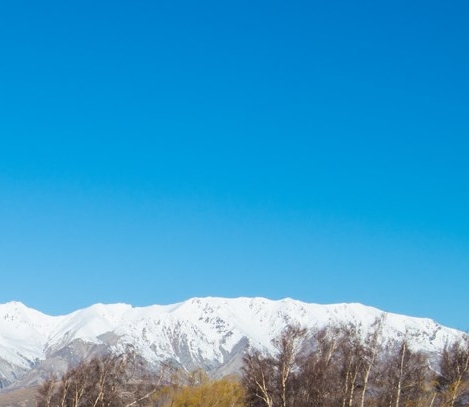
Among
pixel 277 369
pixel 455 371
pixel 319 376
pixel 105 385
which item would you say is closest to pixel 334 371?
pixel 319 376

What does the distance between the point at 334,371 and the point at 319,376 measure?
2621 mm

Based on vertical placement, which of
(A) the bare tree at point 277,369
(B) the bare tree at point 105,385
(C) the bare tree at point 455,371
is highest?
(C) the bare tree at point 455,371

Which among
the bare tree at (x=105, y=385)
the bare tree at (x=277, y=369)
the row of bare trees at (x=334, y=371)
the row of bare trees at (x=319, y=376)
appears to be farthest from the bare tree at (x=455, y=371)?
the bare tree at (x=105, y=385)

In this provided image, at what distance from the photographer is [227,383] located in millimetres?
102812

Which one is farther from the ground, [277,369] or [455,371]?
[455,371]

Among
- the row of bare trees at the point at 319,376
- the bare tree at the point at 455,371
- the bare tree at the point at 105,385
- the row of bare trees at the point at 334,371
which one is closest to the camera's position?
the row of bare trees at the point at 334,371

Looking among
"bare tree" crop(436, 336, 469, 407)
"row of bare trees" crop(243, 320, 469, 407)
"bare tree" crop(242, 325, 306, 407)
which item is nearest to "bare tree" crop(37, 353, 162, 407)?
"row of bare trees" crop(243, 320, 469, 407)

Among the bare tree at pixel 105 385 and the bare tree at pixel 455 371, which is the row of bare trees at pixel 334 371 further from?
the bare tree at pixel 105 385

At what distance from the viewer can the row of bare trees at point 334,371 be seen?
60.2 meters

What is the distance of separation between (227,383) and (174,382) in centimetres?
1342

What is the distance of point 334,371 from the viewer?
61.1 m

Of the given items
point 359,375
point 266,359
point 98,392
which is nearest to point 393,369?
point 359,375

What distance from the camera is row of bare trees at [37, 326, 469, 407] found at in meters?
60.6

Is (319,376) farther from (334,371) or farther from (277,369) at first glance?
(277,369)
